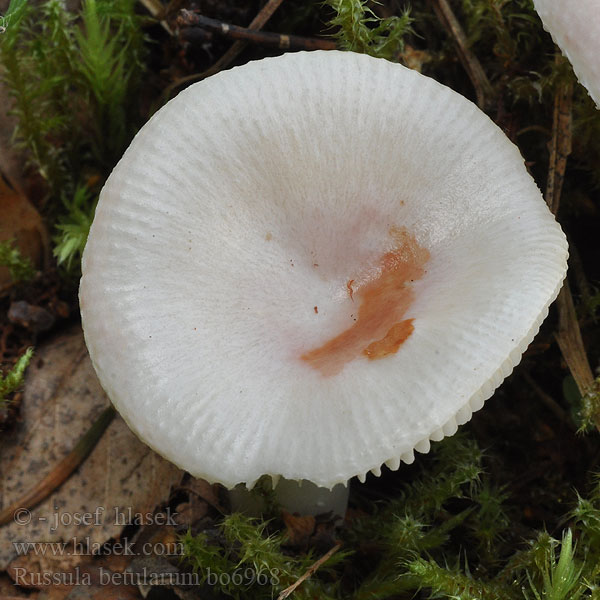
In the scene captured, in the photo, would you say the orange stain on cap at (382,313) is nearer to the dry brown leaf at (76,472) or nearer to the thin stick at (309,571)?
the thin stick at (309,571)

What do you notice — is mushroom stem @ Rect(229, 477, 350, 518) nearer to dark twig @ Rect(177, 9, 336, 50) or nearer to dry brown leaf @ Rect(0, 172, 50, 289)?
dry brown leaf @ Rect(0, 172, 50, 289)

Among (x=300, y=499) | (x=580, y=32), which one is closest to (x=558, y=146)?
(x=580, y=32)

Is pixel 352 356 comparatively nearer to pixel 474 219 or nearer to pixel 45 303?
pixel 474 219

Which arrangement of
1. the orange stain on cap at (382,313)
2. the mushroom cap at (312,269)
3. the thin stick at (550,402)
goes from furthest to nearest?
the thin stick at (550,402), the orange stain on cap at (382,313), the mushroom cap at (312,269)

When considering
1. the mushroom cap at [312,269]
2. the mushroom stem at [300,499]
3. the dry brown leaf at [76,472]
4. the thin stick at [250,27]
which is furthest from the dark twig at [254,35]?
the mushroom stem at [300,499]

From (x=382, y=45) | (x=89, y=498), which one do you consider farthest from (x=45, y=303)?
(x=382, y=45)

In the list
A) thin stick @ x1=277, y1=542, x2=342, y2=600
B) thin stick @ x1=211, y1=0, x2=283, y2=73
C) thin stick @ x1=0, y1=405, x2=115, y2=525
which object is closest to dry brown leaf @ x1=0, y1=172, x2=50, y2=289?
thin stick @ x1=0, y1=405, x2=115, y2=525
